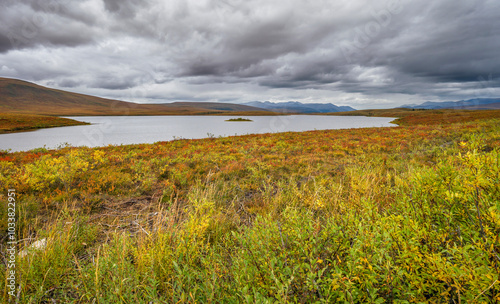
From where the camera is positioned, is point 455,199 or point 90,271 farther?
point 90,271

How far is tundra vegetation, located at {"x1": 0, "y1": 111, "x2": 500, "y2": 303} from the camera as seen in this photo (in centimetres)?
186

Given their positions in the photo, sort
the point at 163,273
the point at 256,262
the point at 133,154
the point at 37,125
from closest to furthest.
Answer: the point at 256,262, the point at 163,273, the point at 133,154, the point at 37,125

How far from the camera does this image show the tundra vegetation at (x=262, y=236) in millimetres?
1855

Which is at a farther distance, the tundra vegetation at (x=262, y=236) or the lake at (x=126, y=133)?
the lake at (x=126, y=133)

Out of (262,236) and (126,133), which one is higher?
(126,133)

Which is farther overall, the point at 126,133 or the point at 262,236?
the point at 126,133

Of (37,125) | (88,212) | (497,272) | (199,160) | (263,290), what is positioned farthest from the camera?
(37,125)

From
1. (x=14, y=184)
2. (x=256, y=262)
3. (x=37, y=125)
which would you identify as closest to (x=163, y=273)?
(x=256, y=262)

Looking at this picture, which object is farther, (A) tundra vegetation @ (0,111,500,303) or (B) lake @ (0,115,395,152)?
(B) lake @ (0,115,395,152)

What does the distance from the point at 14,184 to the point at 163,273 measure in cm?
755

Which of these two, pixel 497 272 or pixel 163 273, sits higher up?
pixel 497 272

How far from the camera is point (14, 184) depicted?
22.6ft

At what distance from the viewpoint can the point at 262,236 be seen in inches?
112

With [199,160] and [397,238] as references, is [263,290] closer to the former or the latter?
[397,238]
